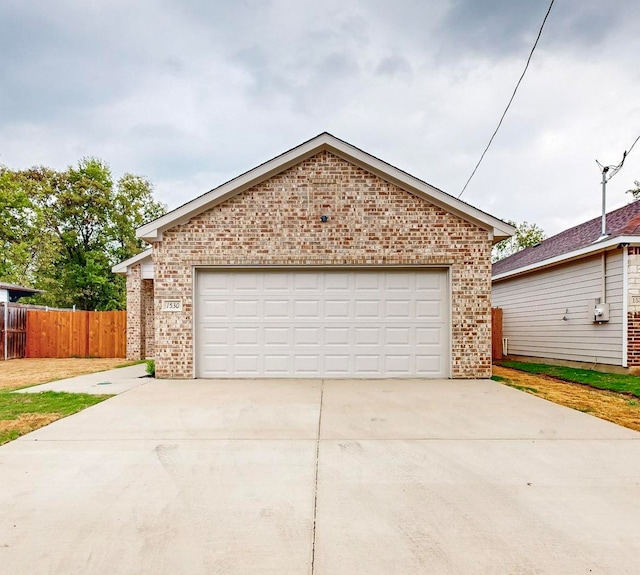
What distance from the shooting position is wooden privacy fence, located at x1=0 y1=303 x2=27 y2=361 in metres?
13.8

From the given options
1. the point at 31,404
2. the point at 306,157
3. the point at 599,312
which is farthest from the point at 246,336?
the point at 599,312

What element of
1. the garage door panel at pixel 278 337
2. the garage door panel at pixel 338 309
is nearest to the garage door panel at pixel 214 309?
the garage door panel at pixel 278 337

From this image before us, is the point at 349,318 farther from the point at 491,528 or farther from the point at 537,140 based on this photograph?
the point at 537,140

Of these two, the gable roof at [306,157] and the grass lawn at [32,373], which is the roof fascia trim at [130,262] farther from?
the gable roof at [306,157]

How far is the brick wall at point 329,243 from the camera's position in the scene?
8430mm

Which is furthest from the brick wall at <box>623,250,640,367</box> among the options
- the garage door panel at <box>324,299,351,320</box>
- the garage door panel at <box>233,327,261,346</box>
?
the garage door panel at <box>233,327,261,346</box>

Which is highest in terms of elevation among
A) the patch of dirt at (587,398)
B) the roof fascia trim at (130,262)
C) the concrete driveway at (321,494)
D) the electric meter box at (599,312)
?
the roof fascia trim at (130,262)

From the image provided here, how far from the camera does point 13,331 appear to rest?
46.6 ft

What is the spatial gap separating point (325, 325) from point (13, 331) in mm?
12692

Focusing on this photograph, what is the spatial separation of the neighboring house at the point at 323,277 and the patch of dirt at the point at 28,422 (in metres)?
3.14

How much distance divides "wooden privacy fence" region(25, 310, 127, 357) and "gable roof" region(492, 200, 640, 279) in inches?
573

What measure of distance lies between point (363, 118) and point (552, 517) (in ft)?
47.3

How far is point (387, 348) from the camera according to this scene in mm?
8539

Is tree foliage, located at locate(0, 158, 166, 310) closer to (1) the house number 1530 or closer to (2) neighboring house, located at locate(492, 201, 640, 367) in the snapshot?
(1) the house number 1530
